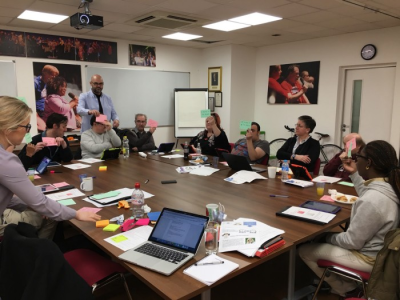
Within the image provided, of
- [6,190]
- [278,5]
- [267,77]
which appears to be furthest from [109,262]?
[267,77]

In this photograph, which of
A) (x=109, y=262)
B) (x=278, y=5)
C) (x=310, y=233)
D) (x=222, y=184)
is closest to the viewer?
(x=310, y=233)

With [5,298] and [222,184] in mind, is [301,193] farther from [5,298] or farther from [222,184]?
[5,298]

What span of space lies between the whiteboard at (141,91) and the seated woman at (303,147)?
3511 millimetres

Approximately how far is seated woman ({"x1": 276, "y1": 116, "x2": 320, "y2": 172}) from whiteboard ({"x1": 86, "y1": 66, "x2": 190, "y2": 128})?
3.51 meters

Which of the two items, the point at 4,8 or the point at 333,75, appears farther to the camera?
the point at 333,75

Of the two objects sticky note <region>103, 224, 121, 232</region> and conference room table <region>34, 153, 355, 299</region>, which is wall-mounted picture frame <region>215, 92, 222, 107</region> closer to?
conference room table <region>34, 153, 355, 299</region>

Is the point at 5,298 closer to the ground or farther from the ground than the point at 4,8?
closer to the ground

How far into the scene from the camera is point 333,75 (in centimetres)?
570

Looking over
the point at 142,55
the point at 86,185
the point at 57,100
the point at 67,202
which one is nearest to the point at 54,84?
the point at 57,100

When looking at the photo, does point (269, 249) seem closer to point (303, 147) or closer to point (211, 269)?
point (211, 269)

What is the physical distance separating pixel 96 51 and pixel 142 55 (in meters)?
0.93

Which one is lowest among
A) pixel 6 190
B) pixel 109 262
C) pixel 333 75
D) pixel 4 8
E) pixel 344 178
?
pixel 109 262

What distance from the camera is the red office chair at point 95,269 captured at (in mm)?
1709

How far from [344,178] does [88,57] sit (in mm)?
4721
